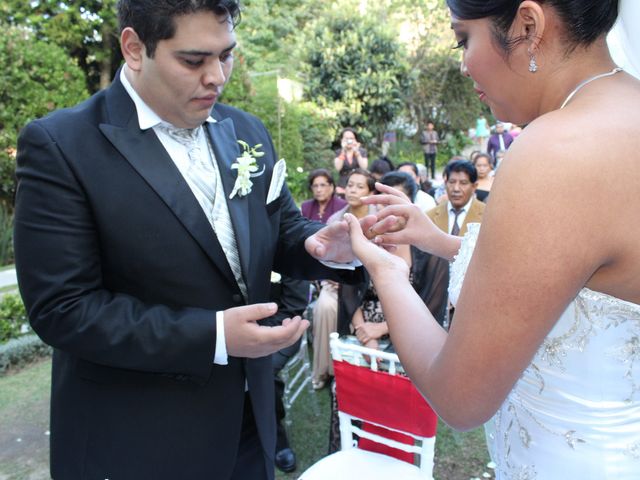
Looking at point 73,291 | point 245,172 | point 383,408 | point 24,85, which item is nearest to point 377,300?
point 383,408

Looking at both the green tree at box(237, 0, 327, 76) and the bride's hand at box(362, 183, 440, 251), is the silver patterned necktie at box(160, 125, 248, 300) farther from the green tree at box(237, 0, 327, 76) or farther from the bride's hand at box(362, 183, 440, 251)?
the green tree at box(237, 0, 327, 76)

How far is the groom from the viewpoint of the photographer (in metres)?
1.51

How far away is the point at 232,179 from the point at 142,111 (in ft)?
1.21

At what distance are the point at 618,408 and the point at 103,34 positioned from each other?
39.6 ft

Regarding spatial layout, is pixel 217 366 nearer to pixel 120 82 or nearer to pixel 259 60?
pixel 120 82

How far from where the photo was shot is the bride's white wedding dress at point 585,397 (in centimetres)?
116

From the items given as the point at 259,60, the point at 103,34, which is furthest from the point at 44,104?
the point at 259,60

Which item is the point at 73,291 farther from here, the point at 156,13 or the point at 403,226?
the point at 403,226

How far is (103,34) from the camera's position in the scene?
11.0 metres

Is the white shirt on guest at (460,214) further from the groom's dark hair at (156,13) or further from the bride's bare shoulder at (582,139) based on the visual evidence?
the bride's bare shoulder at (582,139)

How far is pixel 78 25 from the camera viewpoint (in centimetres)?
1037

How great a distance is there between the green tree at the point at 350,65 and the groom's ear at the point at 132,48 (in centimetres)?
1583

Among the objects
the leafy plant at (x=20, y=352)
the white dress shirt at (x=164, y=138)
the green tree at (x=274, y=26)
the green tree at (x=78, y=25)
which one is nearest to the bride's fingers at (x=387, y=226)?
the white dress shirt at (x=164, y=138)

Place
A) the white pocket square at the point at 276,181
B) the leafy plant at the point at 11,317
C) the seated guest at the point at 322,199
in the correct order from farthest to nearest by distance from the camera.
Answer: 1. the seated guest at the point at 322,199
2. the leafy plant at the point at 11,317
3. the white pocket square at the point at 276,181
